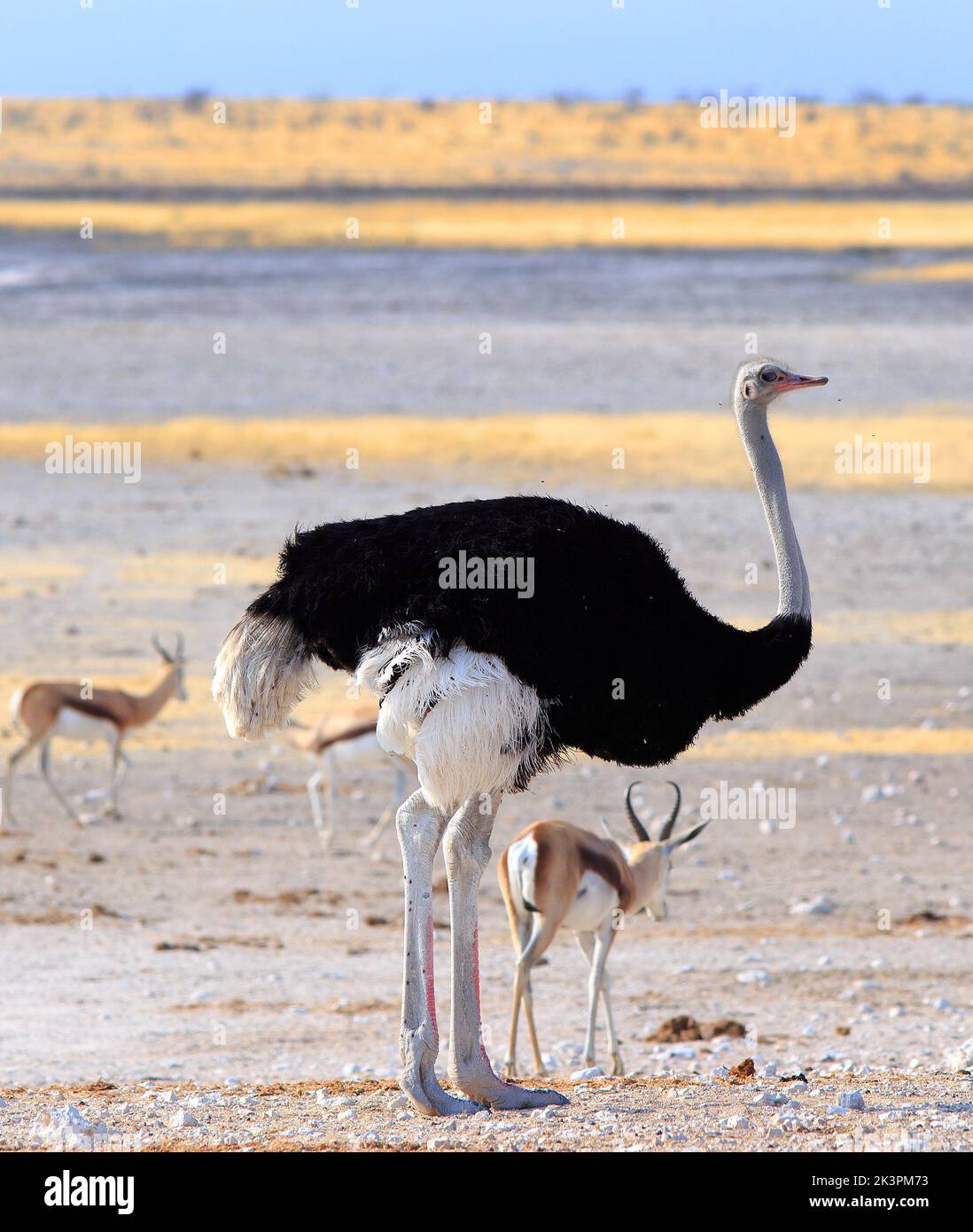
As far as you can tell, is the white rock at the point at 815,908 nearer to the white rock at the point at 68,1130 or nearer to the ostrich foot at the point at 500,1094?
the ostrich foot at the point at 500,1094

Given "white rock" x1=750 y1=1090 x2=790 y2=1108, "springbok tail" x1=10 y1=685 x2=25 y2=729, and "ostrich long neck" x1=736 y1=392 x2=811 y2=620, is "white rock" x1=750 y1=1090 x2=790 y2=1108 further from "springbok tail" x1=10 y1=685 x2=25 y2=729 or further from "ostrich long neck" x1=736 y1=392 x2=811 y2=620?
"springbok tail" x1=10 y1=685 x2=25 y2=729

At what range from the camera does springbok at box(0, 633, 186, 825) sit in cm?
1134

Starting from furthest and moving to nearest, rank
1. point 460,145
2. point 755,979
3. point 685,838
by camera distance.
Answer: point 460,145, point 685,838, point 755,979

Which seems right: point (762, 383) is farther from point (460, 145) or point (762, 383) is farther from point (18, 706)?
point (460, 145)

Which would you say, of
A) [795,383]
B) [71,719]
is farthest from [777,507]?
[71,719]

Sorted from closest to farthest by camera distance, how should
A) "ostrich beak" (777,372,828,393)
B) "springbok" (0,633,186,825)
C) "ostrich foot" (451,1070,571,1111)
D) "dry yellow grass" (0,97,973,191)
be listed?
"ostrich foot" (451,1070,571,1111) → "ostrich beak" (777,372,828,393) → "springbok" (0,633,186,825) → "dry yellow grass" (0,97,973,191)

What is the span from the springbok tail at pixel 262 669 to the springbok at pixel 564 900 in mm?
1728

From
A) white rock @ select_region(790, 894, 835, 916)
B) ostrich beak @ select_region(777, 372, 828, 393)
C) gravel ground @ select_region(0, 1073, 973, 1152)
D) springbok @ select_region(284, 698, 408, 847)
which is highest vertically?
ostrich beak @ select_region(777, 372, 828, 393)

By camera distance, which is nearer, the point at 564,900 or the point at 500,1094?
the point at 500,1094

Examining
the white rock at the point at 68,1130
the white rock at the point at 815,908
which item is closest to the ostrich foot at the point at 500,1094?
the white rock at the point at 68,1130

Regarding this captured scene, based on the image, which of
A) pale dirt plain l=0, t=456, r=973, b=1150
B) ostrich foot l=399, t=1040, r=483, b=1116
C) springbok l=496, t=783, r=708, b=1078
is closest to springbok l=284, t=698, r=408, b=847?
pale dirt plain l=0, t=456, r=973, b=1150

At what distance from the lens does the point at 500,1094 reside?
6.18m

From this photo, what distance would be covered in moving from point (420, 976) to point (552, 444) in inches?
609

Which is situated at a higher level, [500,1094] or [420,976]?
[420,976]
